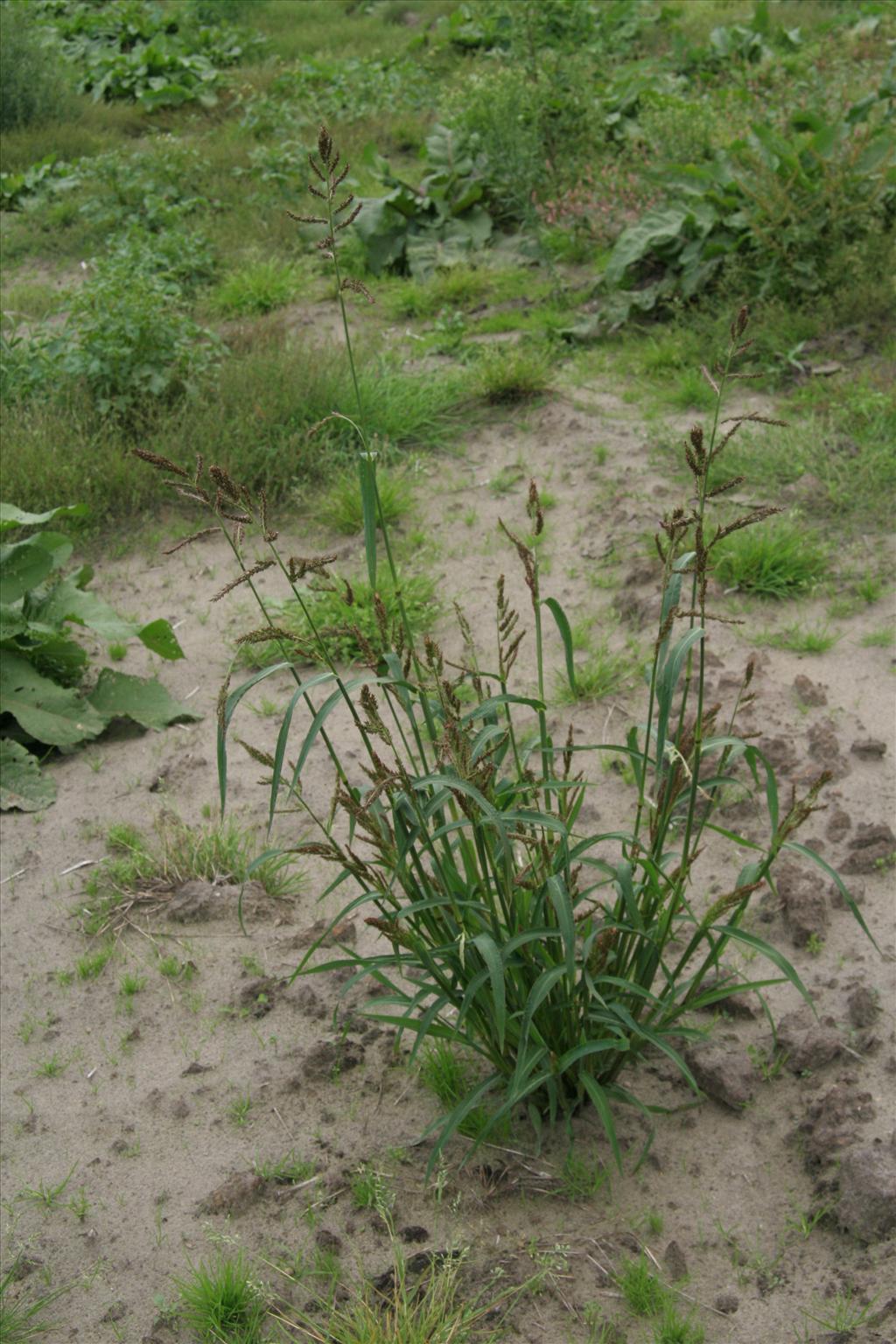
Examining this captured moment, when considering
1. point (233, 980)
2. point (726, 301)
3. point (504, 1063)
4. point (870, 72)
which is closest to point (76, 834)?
point (233, 980)

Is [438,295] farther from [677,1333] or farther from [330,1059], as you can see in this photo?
[677,1333]

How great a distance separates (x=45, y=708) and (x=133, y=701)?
277mm

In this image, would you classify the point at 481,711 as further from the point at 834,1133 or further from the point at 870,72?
the point at 870,72

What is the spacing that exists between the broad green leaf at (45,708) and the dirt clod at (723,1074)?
2235 millimetres

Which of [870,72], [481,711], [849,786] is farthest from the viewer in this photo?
[870,72]

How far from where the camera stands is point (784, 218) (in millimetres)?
5820

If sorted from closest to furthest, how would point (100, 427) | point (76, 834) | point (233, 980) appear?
1. point (233, 980)
2. point (76, 834)
3. point (100, 427)

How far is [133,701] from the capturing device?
419 centimetres

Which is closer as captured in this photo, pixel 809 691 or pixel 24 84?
pixel 809 691

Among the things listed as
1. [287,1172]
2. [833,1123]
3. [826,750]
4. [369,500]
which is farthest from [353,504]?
[833,1123]

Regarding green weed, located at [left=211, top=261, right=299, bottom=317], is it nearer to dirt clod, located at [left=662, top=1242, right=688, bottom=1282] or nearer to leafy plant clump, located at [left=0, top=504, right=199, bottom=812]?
leafy plant clump, located at [left=0, top=504, right=199, bottom=812]

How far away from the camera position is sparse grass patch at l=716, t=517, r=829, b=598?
14.3 feet

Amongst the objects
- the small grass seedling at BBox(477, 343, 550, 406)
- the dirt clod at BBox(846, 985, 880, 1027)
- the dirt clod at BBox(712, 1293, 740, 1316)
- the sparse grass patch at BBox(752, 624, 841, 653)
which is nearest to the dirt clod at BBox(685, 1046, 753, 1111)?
the dirt clod at BBox(846, 985, 880, 1027)

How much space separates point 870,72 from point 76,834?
24.0 feet
